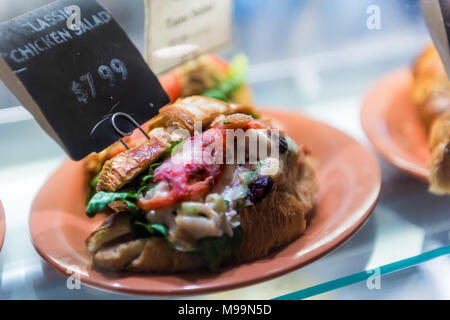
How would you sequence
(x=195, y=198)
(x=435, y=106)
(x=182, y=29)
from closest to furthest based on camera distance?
Answer: 1. (x=195, y=198)
2. (x=182, y=29)
3. (x=435, y=106)

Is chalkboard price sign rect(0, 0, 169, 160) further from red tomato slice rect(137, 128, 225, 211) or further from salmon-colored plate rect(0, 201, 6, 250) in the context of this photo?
salmon-colored plate rect(0, 201, 6, 250)

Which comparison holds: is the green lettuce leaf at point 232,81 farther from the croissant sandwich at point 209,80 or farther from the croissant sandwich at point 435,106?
the croissant sandwich at point 435,106

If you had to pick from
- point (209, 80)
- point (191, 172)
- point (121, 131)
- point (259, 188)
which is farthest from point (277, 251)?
point (209, 80)

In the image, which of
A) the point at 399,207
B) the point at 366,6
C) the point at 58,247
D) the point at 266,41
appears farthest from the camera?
the point at 266,41

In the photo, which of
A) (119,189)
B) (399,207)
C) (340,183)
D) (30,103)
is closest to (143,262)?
(119,189)

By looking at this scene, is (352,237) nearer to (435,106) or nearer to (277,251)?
(277,251)

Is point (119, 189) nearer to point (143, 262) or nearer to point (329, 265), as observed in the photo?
point (143, 262)
